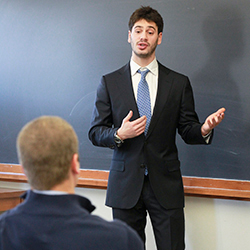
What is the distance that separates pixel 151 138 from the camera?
6.82 feet

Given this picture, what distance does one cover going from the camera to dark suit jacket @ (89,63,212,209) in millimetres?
2057

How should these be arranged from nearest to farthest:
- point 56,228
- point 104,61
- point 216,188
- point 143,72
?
point 56,228, point 143,72, point 216,188, point 104,61

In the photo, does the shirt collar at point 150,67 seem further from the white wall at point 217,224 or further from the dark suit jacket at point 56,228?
the dark suit jacket at point 56,228

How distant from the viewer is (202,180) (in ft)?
8.05

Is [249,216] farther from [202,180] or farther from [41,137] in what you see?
[41,137]

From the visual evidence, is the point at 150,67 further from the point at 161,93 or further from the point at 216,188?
the point at 216,188

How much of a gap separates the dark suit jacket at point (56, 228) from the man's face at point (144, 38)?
137 centimetres

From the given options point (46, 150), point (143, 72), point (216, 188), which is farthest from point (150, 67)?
point (46, 150)

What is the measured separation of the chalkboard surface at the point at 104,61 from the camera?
239 centimetres

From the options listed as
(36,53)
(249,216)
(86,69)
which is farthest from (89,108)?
(249,216)

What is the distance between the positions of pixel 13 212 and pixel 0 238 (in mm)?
70

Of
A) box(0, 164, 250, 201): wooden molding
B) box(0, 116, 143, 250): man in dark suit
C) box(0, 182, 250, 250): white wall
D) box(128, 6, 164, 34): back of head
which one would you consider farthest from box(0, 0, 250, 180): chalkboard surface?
box(0, 116, 143, 250): man in dark suit

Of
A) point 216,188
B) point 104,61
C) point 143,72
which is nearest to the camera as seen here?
point 143,72

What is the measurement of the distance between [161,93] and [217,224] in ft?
3.21
